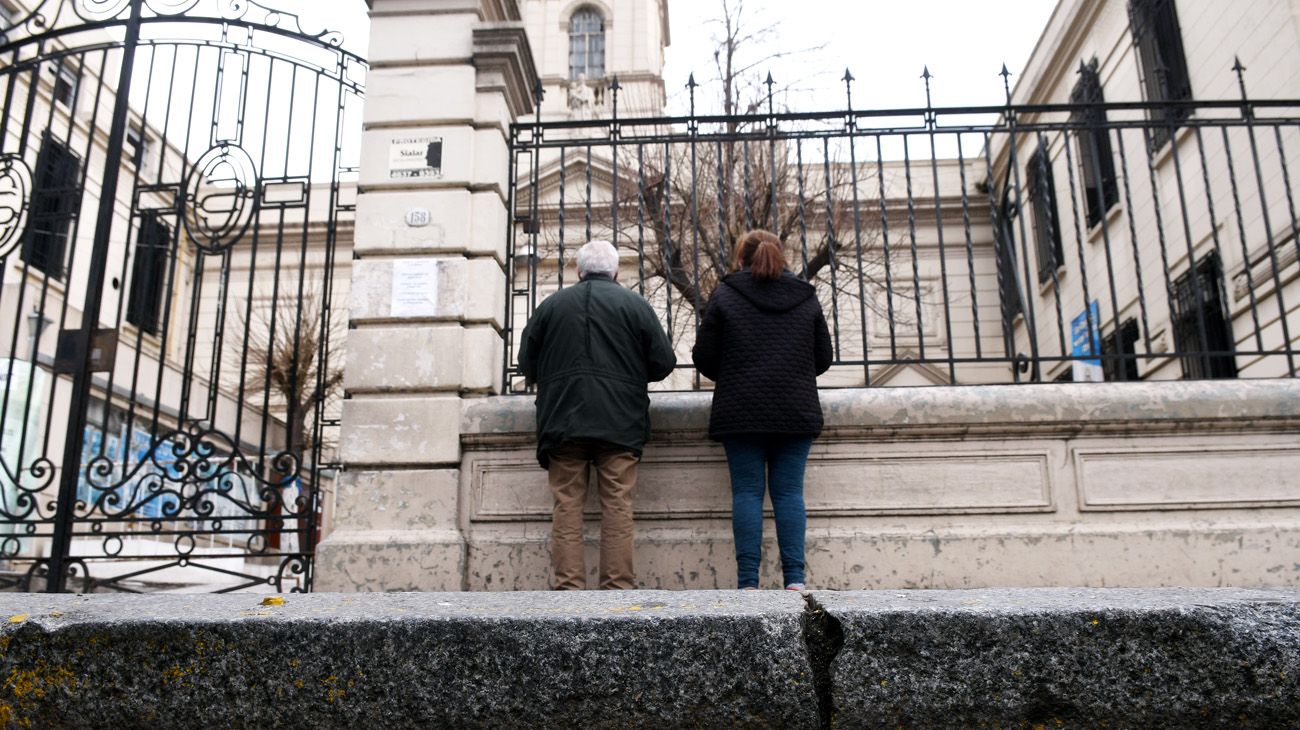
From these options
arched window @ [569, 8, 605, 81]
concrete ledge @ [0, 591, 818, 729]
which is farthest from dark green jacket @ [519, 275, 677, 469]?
arched window @ [569, 8, 605, 81]

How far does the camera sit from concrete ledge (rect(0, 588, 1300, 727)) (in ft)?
6.36

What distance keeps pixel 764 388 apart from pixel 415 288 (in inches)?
80.8

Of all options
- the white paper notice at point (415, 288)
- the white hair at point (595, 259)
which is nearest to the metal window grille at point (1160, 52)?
the white hair at point (595, 259)

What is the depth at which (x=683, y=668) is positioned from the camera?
198cm

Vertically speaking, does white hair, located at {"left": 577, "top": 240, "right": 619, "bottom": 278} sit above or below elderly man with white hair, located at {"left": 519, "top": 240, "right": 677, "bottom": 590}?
above

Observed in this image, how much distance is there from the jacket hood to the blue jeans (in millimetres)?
663

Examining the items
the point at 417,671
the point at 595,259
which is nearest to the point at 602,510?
the point at 595,259

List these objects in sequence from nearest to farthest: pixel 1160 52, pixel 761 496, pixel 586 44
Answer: pixel 761 496 → pixel 1160 52 → pixel 586 44

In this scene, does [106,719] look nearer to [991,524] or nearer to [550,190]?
[991,524]

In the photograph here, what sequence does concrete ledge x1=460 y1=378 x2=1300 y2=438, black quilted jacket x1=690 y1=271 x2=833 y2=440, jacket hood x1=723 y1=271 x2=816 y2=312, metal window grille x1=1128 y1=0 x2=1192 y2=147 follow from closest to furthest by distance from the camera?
black quilted jacket x1=690 y1=271 x2=833 y2=440
jacket hood x1=723 y1=271 x2=816 y2=312
concrete ledge x1=460 y1=378 x2=1300 y2=438
metal window grille x1=1128 y1=0 x2=1192 y2=147

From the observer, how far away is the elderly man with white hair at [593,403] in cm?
488

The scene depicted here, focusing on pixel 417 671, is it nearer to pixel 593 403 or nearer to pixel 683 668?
pixel 683 668

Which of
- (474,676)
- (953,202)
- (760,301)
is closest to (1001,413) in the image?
(760,301)

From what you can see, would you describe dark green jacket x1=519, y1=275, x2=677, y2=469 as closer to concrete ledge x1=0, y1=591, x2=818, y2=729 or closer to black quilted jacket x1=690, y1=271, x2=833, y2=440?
black quilted jacket x1=690, y1=271, x2=833, y2=440
